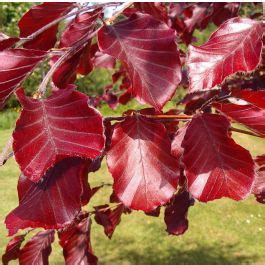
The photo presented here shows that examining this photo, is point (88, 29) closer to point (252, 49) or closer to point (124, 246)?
point (252, 49)

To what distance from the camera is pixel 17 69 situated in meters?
0.55

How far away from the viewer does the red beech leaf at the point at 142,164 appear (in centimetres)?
58

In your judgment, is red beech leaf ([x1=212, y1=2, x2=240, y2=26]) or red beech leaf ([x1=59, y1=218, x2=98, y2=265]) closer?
red beech leaf ([x1=59, y1=218, x2=98, y2=265])

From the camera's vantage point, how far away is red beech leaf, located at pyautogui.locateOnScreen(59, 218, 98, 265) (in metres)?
1.19

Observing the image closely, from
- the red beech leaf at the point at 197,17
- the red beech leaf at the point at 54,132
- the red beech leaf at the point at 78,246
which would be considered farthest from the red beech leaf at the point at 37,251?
the red beech leaf at the point at 197,17

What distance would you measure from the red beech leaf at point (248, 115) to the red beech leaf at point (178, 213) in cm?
56

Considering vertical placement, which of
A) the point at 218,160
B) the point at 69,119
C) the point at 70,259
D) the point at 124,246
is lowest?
the point at 124,246

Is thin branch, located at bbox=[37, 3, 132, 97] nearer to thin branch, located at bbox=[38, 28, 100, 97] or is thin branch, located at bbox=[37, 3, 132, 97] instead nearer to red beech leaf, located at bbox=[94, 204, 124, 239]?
thin branch, located at bbox=[38, 28, 100, 97]

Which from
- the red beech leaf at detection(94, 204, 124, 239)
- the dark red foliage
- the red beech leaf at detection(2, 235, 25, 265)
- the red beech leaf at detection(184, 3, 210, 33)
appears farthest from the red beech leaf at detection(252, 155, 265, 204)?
the red beech leaf at detection(184, 3, 210, 33)

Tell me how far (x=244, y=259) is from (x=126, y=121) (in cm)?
324

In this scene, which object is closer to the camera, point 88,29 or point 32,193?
point 32,193

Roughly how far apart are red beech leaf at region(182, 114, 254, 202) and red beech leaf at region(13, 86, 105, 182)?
0.48 feet

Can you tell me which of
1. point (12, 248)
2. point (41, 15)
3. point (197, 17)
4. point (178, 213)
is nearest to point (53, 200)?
point (41, 15)

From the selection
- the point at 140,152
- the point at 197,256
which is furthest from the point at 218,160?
the point at 197,256
